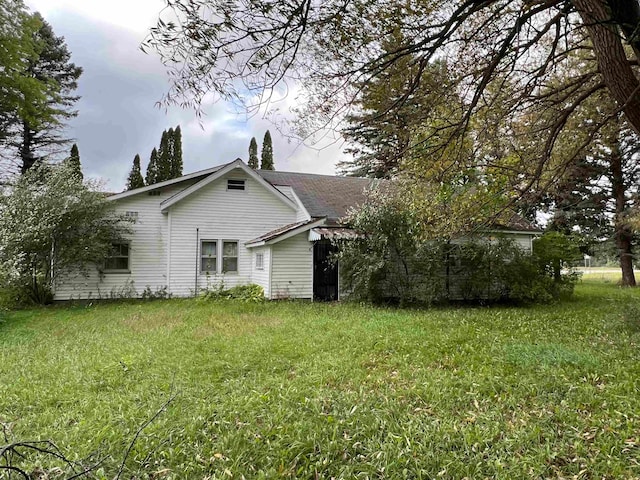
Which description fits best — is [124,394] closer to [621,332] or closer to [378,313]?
[378,313]

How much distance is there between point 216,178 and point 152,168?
48.2 feet

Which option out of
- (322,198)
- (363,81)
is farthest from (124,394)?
(322,198)

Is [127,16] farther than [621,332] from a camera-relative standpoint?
No

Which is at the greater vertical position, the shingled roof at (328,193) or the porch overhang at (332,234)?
the shingled roof at (328,193)

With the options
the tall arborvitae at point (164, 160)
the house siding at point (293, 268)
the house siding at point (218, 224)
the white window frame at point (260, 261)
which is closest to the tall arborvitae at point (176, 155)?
the tall arborvitae at point (164, 160)

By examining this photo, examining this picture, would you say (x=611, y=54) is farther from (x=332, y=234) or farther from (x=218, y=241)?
(x=218, y=241)

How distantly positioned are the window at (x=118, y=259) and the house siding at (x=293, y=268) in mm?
5164

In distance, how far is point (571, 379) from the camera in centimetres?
459

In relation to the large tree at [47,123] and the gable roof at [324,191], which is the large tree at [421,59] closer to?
the gable roof at [324,191]

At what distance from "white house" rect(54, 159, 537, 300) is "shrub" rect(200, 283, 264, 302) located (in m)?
0.25

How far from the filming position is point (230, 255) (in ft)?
45.5

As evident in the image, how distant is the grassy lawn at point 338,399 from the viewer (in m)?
2.95

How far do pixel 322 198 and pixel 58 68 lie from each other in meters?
20.7

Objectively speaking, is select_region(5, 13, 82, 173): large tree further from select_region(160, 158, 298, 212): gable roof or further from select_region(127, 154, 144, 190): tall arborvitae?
select_region(160, 158, 298, 212): gable roof
